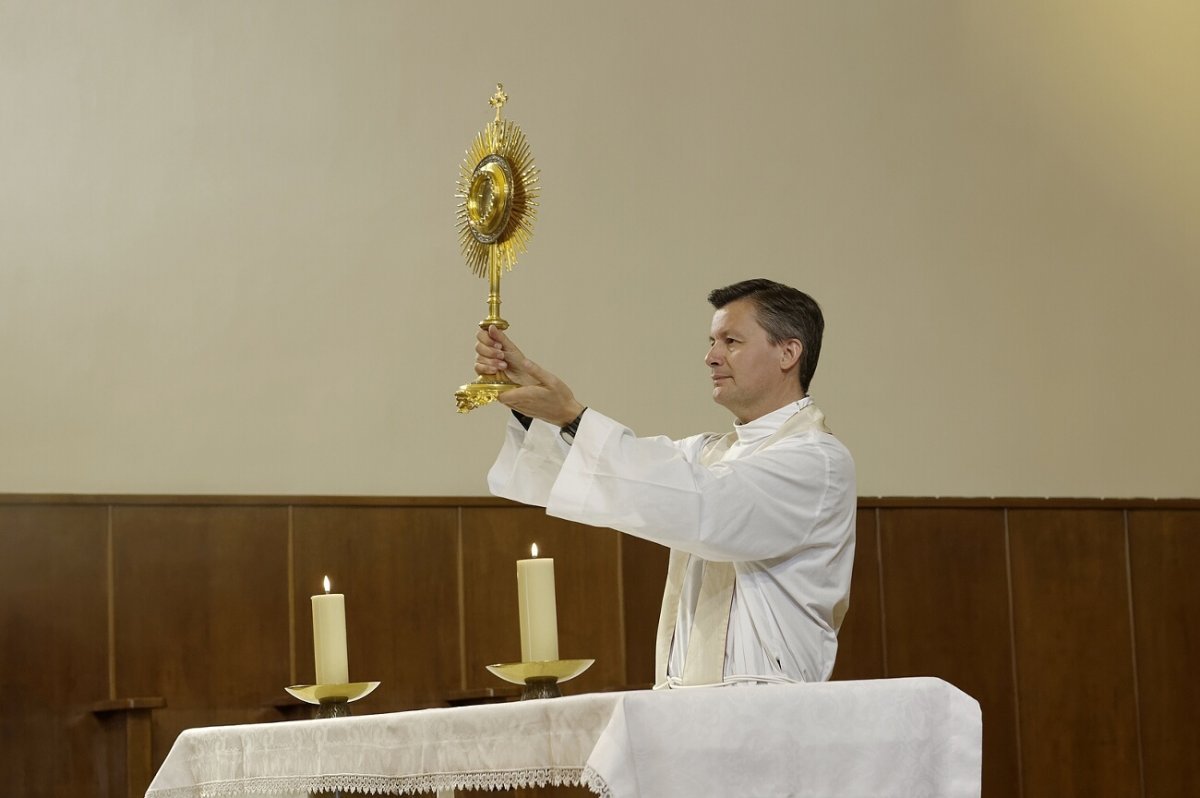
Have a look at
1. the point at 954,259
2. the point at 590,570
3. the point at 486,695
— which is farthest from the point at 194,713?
the point at 954,259

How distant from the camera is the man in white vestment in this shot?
9.00ft

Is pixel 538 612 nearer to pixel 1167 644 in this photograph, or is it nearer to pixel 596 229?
pixel 596 229

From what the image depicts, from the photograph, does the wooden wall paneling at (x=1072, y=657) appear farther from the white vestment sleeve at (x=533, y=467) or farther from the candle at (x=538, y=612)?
the white vestment sleeve at (x=533, y=467)

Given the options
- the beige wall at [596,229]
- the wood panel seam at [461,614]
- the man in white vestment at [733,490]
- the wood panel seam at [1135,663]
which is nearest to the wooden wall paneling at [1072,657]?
the wood panel seam at [1135,663]

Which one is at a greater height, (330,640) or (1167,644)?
(330,640)

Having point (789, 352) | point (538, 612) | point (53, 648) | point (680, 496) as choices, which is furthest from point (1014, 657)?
point (680, 496)

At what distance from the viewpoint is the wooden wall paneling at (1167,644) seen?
21.9 ft

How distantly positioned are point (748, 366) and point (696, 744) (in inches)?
50.7

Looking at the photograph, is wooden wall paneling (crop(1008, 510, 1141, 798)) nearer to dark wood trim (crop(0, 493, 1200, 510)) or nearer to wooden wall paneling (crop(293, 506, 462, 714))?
dark wood trim (crop(0, 493, 1200, 510))

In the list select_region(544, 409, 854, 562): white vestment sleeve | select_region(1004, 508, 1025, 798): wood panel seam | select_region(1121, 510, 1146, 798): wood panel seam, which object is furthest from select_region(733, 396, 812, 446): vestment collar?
select_region(1121, 510, 1146, 798): wood panel seam

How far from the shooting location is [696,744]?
7.49ft

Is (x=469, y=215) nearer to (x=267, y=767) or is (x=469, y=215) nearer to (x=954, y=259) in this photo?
(x=267, y=767)

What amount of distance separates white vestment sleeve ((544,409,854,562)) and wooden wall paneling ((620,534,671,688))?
9.59ft

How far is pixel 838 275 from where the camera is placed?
6.97 meters
